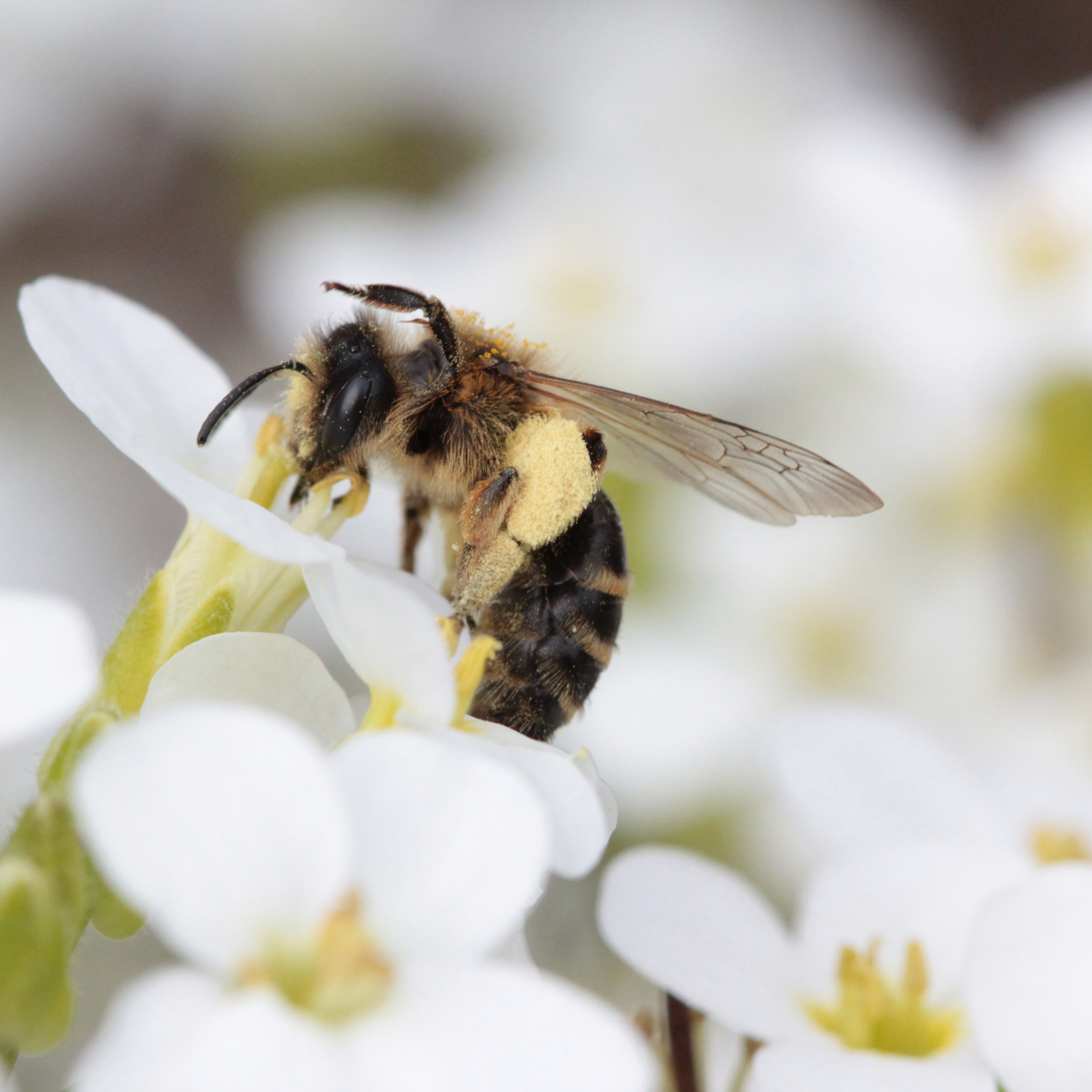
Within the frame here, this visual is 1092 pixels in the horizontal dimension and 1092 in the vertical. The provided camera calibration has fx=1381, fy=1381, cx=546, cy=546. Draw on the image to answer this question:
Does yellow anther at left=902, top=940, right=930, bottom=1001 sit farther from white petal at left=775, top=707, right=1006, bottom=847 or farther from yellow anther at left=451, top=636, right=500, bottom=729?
yellow anther at left=451, top=636, right=500, bottom=729

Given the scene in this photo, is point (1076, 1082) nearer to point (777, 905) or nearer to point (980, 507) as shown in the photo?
point (777, 905)

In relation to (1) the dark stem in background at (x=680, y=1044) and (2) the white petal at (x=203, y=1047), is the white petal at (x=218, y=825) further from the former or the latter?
(1) the dark stem in background at (x=680, y=1044)

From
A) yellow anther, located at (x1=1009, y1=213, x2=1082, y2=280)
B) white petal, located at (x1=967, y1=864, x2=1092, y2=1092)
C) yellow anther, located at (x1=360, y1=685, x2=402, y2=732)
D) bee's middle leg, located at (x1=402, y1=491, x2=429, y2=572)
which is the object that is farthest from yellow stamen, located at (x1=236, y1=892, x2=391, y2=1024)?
yellow anther, located at (x1=1009, y1=213, x2=1082, y2=280)

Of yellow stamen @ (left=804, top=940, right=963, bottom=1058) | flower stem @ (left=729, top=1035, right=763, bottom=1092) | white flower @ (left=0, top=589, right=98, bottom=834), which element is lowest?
flower stem @ (left=729, top=1035, right=763, bottom=1092)

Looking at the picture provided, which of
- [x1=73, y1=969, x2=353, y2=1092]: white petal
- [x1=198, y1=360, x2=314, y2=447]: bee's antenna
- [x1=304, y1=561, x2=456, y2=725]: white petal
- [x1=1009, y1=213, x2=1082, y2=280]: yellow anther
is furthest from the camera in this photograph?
[x1=1009, y1=213, x2=1082, y2=280]: yellow anther

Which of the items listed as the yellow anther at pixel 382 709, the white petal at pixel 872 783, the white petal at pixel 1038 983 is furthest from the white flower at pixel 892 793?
the yellow anther at pixel 382 709

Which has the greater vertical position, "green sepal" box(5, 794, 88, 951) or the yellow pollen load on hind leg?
the yellow pollen load on hind leg
